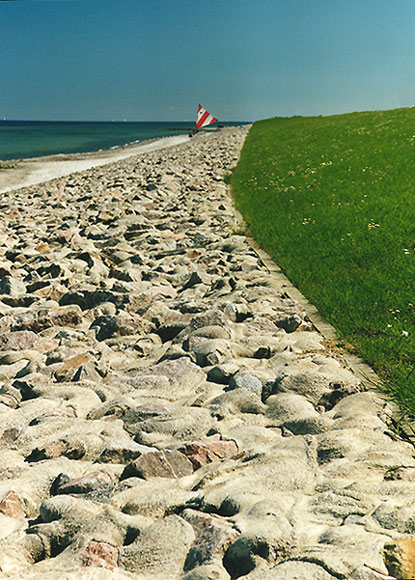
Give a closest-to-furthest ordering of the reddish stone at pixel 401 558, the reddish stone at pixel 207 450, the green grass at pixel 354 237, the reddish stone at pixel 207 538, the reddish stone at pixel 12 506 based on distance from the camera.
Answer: the reddish stone at pixel 401 558 < the reddish stone at pixel 207 538 < the reddish stone at pixel 12 506 < the reddish stone at pixel 207 450 < the green grass at pixel 354 237

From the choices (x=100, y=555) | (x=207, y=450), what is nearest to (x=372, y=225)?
(x=207, y=450)

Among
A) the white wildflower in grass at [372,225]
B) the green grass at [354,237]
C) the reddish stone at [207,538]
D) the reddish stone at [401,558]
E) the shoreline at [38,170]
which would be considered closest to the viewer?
the reddish stone at [401,558]

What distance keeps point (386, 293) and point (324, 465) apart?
327 cm

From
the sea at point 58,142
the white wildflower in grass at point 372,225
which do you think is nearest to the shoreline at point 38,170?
the sea at point 58,142

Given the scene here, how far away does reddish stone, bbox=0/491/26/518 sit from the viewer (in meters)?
2.91

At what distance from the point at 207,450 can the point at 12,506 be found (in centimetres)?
111

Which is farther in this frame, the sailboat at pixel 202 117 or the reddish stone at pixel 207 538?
the sailboat at pixel 202 117

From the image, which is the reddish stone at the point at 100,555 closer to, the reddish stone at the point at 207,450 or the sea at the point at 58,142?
the reddish stone at the point at 207,450

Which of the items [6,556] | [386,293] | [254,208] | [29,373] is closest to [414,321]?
[386,293]

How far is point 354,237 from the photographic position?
840 cm

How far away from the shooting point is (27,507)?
3.01 meters

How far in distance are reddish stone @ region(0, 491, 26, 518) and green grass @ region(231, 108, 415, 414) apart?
8.25 ft

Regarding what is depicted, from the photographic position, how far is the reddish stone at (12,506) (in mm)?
2910

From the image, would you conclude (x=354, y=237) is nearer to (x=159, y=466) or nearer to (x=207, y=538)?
(x=159, y=466)
